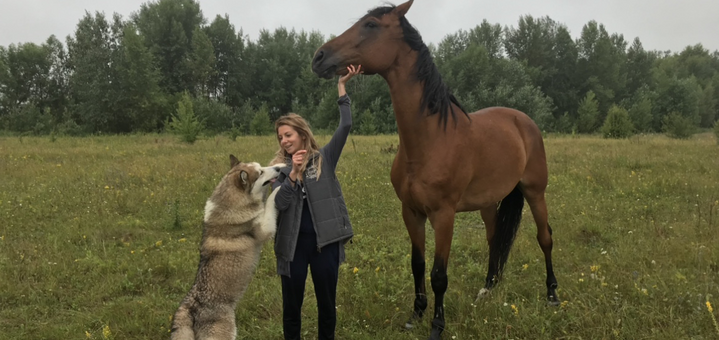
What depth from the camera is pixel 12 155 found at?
12.8 metres

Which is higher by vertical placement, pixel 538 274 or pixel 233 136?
pixel 233 136

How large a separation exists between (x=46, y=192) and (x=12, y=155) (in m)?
6.82

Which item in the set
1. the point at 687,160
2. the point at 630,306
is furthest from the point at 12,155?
the point at 687,160

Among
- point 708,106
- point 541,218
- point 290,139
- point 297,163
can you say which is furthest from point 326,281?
point 708,106

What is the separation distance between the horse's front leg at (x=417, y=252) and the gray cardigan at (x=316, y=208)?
2.79 feet

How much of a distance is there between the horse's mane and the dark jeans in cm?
141

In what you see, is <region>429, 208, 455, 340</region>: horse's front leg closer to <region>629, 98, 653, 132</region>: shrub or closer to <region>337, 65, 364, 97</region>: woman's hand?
<region>337, 65, 364, 97</region>: woman's hand

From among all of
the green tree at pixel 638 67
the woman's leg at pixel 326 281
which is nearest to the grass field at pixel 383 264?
the woman's leg at pixel 326 281

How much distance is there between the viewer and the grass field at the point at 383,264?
354 centimetres

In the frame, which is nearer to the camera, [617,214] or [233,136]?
[617,214]

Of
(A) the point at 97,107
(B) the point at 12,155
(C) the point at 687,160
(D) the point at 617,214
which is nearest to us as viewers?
(D) the point at 617,214

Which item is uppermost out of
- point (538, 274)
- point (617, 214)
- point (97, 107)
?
point (97, 107)

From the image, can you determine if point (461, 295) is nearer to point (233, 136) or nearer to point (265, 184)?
point (265, 184)

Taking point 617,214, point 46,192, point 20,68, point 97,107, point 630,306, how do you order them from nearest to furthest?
1. point 630,306
2. point 617,214
3. point 46,192
4. point 97,107
5. point 20,68
